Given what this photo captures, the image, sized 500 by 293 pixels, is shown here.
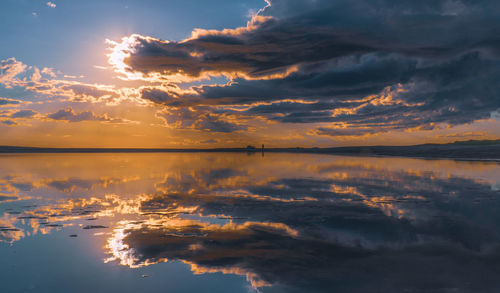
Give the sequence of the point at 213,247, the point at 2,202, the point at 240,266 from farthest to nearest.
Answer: the point at 2,202, the point at 213,247, the point at 240,266

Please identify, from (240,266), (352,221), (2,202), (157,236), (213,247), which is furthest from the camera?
(2,202)

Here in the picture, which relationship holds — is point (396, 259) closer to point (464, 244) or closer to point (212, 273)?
point (464, 244)

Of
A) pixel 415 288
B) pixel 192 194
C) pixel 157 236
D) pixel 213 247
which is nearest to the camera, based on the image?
pixel 415 288

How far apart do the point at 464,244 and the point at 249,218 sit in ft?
Result: 23.4

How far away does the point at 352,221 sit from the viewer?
12.5m

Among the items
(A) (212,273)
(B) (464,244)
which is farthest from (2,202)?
(B) (464,244)

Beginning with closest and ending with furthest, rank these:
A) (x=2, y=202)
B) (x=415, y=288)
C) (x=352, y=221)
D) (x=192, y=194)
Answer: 1. (x=415, y=288)
2. (x=352, y=221)
3. (x=2, y=202)
4. (x=192, y=194)

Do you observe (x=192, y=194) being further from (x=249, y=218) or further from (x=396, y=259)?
(x=396, y=259)

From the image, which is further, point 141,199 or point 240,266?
point 141,199

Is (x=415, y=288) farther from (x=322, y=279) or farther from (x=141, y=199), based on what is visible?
(x=141, y=199)

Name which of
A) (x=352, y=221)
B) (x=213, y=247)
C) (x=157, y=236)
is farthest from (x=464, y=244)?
→ (x=157, y=236)

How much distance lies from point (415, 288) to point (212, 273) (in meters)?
4.33

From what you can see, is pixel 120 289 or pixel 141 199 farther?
pixel 141 199

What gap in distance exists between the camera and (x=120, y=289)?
22.3 ft
